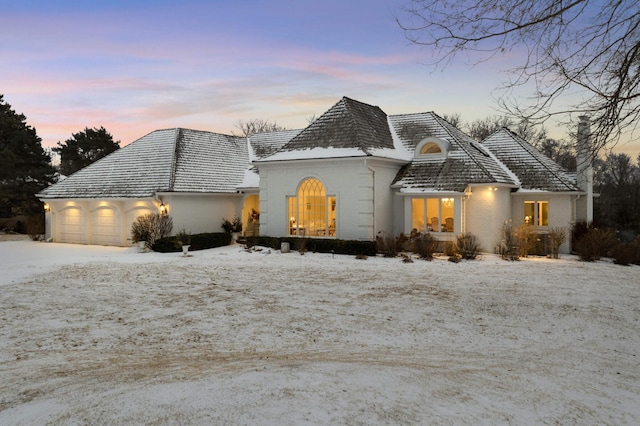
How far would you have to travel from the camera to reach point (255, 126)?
6034 centimetres

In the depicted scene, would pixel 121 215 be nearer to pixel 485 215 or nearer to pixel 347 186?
pixel 347 186

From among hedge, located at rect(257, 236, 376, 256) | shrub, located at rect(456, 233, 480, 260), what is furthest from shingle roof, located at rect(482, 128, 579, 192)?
hedge, located at rect(257, 236, 376, 256)

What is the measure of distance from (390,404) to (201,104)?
35.5m

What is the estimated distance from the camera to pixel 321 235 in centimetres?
2125

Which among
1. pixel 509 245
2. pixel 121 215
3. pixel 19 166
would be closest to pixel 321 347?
pixel 509 245

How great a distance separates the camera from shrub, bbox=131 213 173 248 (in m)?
21.9

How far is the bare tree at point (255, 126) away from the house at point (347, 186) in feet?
111

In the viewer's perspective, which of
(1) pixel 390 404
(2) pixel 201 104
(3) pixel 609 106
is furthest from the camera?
(2) pixel 201 104

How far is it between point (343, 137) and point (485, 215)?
7095mm

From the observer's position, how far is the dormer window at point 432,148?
21.1 m

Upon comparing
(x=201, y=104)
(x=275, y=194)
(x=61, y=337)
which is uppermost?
(x=201, y=104)

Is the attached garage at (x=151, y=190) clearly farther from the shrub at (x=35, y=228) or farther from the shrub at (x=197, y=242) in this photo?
the shrub at (x=197, y=242)

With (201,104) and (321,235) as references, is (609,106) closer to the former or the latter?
(321,235)

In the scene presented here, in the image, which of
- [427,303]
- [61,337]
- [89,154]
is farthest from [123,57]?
[89,154]
